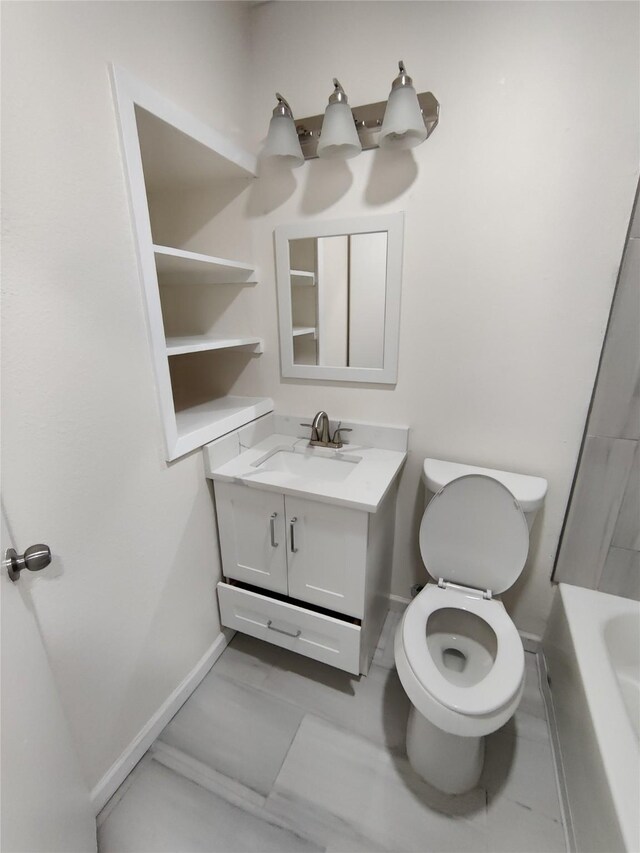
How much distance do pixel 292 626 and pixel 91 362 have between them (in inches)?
45.5

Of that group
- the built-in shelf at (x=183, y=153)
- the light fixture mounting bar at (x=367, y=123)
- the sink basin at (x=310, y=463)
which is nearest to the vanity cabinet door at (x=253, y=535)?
the sink basin at (x=310, y=463)

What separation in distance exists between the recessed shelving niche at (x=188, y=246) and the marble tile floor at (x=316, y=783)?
1019mm

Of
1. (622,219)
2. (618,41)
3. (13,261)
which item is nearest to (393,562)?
(622,219)

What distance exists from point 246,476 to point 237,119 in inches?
52.6

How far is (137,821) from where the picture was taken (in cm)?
108

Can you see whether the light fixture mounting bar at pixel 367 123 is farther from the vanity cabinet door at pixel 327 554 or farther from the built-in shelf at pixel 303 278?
the vanity cabinet door at pixel 327 554

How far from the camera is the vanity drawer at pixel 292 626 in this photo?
1.31 metres

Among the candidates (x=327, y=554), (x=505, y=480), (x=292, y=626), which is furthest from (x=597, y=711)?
(x=292, y=626)

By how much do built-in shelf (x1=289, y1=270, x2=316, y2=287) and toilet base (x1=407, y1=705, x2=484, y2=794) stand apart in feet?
5.25

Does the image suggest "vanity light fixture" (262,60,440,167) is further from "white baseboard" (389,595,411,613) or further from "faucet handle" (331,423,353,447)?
"white baseboard" (389,595,411,613)

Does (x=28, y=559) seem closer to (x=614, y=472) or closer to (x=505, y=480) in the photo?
(x=505, y=480)

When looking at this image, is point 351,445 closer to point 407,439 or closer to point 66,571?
point 407,439

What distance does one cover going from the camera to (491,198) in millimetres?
1219

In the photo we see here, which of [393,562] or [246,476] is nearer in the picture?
[246,476]
